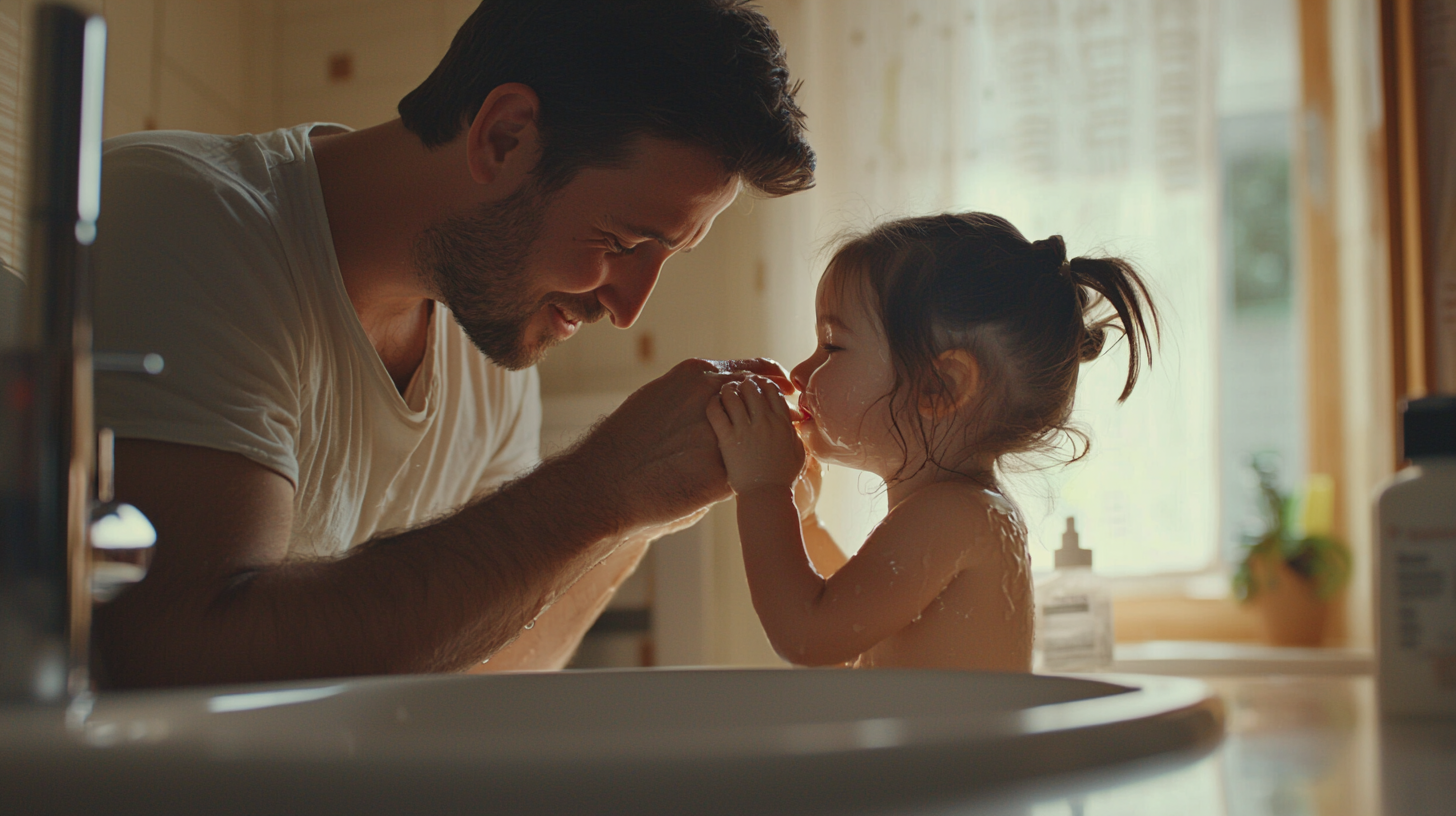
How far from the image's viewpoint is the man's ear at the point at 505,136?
1.11 metres

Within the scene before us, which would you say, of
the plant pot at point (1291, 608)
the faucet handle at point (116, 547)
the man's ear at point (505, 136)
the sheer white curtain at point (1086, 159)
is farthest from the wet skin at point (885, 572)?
the plant pot at point (1291, 608)

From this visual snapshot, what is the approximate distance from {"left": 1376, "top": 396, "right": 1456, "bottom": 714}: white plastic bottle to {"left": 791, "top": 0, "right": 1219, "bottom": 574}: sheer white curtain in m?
1.11

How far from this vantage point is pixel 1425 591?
0.65 m

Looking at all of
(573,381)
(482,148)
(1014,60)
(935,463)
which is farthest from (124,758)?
(1014,60)

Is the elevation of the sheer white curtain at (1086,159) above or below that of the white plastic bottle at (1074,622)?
above

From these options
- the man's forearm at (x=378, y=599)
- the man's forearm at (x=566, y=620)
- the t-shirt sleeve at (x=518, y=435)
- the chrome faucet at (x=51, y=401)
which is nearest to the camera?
the chrome faucet at (x=51, y=401)

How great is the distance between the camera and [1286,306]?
1973mm

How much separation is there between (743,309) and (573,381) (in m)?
0.31

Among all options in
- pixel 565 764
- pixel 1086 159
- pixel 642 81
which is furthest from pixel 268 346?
pixel 1086 159

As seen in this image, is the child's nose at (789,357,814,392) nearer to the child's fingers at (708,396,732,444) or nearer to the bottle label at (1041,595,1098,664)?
the child's fingers at (708,396,732,444)

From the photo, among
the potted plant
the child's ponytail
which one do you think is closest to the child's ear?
the child's ponytail

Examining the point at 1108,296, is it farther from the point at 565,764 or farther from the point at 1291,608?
→ the point at 1291,608

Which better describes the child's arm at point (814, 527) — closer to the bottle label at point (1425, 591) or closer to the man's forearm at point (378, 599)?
the man's forearm at point (378, 599)

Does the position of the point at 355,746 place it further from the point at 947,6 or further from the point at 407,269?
the point at 947,6
